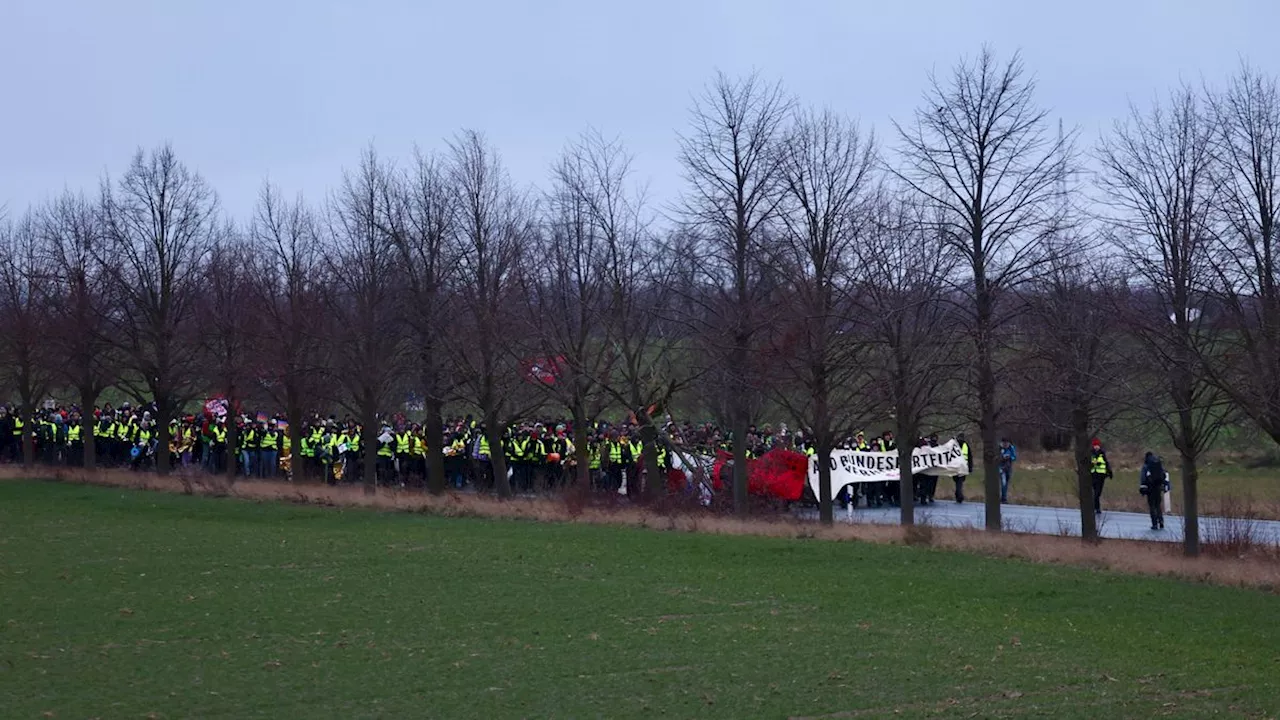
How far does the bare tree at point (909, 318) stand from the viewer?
24984mm

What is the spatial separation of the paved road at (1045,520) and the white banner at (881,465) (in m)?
0.85

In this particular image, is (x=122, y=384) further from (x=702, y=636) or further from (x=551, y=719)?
(x=551, y=719)

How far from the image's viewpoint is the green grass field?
37.6ft

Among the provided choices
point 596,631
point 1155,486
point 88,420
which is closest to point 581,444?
point 1155,486

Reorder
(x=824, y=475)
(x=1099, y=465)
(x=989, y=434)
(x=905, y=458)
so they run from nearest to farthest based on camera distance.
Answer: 1. (x=989, y=434)
2. (x=905, y=458)
3. (x=824, y=475)
4. (x=1099, y=465)

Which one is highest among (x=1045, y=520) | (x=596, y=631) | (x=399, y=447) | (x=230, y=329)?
(x=230, y=329)

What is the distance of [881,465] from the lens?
37.1m

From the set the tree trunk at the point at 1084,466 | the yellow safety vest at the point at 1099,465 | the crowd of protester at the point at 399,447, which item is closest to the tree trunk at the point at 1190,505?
the tree trunk at the point at 1084,466

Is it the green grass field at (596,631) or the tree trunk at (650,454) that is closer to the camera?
the green grass field at (596,631)

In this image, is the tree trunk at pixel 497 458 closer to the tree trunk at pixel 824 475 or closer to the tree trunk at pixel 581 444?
the tree trunk at pixel 581 444

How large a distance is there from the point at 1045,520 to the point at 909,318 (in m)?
9.58

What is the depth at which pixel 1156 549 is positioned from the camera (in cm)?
2395

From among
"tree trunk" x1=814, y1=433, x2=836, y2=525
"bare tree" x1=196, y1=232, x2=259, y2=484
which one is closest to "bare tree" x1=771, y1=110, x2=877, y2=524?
"tree trunk" x1=814, y1=433, x2=836, y2=525

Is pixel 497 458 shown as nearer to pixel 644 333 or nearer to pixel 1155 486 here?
pixel 644 333
